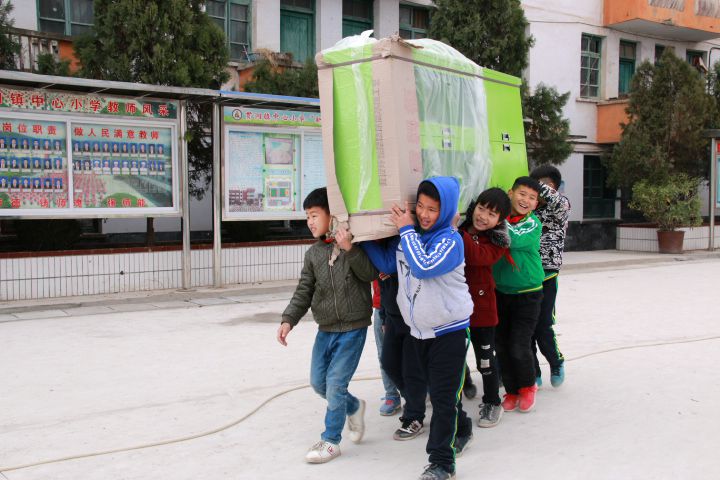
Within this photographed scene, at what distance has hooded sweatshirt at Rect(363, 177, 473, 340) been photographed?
3.63 meters

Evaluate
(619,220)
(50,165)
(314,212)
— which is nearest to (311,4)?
(50,165)

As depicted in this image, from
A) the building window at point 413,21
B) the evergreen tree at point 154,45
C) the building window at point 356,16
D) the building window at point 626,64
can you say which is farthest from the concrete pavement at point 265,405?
the building window at point 626,64

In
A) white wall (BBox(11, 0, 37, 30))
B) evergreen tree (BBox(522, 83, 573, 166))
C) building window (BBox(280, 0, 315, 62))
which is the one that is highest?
building window (BBox(280, 0, 315, 62))

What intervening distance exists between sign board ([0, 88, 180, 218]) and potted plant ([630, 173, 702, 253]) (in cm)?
1102

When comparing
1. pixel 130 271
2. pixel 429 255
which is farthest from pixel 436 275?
pixel 130 271

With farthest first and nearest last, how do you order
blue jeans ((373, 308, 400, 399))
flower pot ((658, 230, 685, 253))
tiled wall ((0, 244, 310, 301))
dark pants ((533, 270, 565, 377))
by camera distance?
flower pot ((658, 230, 685, 253)), tiled wall ((0, 244, 310, 301)), dark pants ((533, 270, 565, 377)), blue jeans ((373, 308, 400, 399))

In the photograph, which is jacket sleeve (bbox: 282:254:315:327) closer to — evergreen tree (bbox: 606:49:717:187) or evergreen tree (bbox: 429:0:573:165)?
evergreen tree (bbox: 429:0:573:165)

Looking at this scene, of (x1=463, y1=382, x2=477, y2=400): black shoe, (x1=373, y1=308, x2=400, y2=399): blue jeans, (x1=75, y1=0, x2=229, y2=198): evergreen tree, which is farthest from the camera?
(x1=75, y1=0, x2=229, y2=198): evergreen tree

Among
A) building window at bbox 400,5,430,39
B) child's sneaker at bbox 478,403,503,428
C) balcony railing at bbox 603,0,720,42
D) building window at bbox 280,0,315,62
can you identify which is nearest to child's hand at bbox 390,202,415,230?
child's sneaker at bbox 478,403,503,428

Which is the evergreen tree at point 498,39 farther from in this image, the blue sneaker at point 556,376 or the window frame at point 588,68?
the blue sneaker at point 556,376

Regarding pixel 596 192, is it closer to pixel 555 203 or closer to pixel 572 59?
pixel 572 59

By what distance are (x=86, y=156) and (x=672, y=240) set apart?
12.8 meters

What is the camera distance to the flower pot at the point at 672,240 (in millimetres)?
16500

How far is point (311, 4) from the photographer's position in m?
15.7
